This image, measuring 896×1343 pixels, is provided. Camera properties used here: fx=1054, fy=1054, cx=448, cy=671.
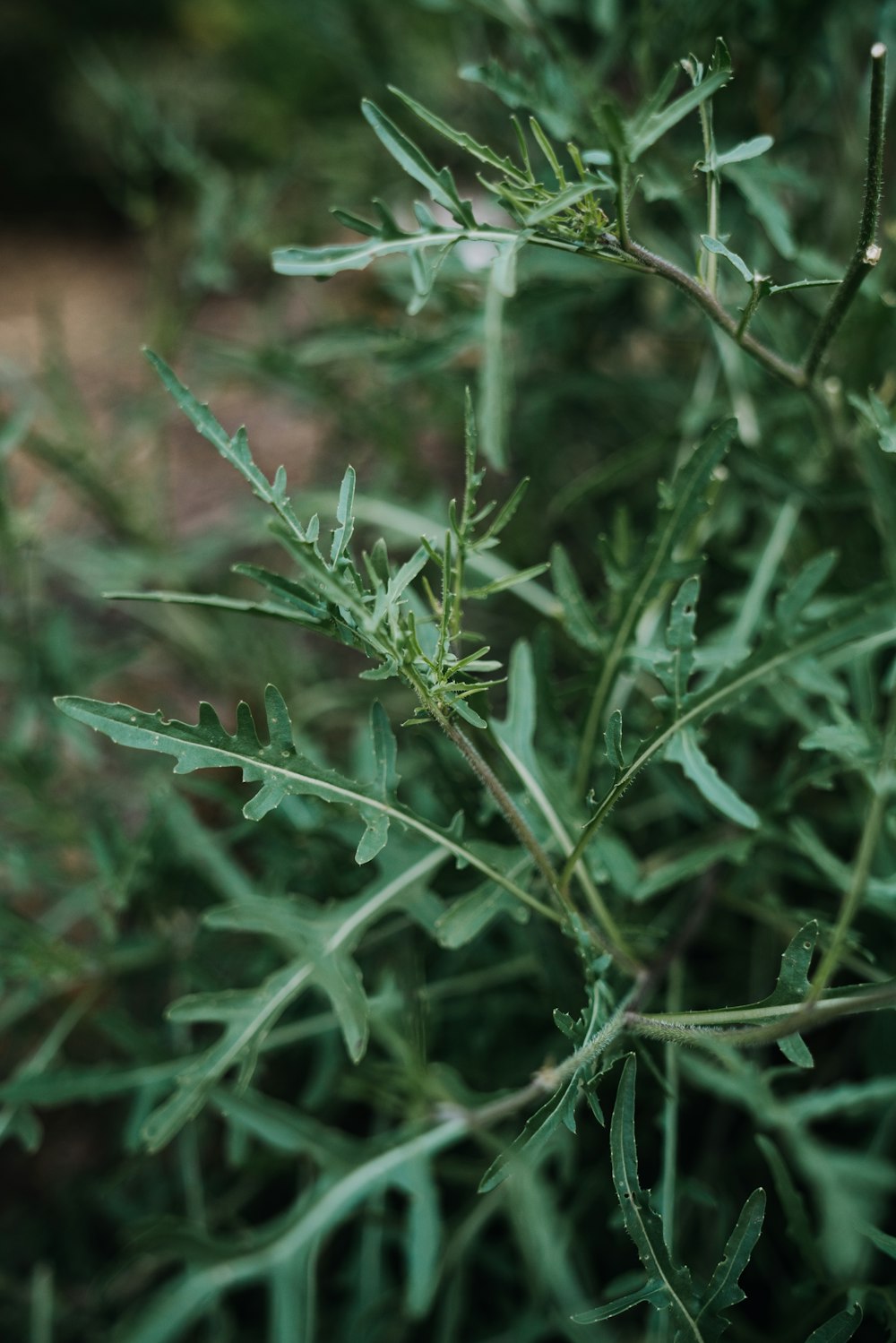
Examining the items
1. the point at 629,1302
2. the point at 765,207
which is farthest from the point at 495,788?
the point at 765,207

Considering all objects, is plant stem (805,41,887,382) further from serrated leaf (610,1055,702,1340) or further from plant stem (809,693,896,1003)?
serrated leaf (610,1055,702,1340)

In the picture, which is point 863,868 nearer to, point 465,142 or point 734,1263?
point 734,1263

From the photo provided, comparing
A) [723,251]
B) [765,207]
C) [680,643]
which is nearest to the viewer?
[723,251]

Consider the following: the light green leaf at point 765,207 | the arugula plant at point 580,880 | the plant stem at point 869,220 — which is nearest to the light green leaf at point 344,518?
the arugula plant at point 580,880

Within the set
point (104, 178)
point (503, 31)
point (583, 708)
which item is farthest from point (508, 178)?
point (104, 178)

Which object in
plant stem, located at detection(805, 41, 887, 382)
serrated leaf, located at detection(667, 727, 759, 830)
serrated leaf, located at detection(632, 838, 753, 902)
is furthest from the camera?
serrated leaf, located at detection(632, 838, 753, 902)

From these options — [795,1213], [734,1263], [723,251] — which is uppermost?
[723,251]

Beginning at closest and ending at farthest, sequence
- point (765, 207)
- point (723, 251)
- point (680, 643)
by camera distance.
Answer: point (723, 251) < point (680, 643) < point (765, 207)

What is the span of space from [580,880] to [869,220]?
Result: 1.24 feet

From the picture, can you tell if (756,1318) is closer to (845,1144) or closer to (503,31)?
(845,1144)

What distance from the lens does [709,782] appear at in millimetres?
561

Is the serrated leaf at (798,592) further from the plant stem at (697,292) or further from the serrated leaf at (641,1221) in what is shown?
the serrated leaf at (641,1221)

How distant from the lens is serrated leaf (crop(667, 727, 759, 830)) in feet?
1.81

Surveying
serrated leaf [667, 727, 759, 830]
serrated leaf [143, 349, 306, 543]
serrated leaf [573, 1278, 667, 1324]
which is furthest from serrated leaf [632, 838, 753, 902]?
serrated leaf [143, 349, 306, 543]
